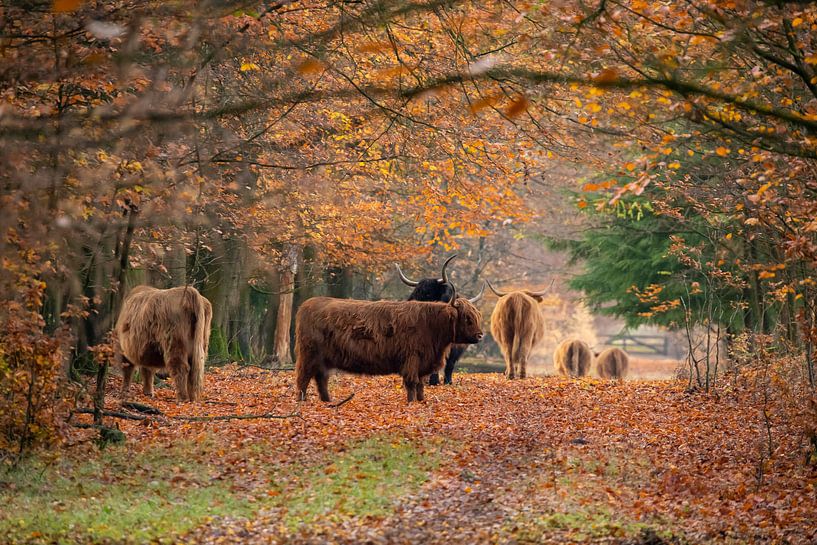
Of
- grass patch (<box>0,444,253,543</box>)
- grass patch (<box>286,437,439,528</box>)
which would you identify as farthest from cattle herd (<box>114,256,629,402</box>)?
grass patch (<box>0,444,253,543</box>)

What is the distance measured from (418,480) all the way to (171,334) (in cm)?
511

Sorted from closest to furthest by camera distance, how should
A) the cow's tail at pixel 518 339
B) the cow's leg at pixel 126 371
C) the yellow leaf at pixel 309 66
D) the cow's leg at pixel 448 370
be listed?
the yellow leaf at pixel 309 66 → the cow's leg at pixel 126 371 → the cow's leg at pixel 448 370 → the cow's tail at pixel 518 339

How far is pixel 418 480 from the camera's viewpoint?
8992mm

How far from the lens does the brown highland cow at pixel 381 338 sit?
13.3 metres

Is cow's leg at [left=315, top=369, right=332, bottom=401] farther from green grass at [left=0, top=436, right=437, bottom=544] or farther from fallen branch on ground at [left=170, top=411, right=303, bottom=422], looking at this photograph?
green grass at [left=0, top=436, right=437, bottom=544]

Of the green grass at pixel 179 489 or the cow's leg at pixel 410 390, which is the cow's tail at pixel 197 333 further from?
the green grass at pixel 179 489

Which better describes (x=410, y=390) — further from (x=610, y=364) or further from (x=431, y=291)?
(x=610, y=364)

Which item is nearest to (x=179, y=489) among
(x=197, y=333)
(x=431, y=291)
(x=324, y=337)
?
(x=197, y=333)

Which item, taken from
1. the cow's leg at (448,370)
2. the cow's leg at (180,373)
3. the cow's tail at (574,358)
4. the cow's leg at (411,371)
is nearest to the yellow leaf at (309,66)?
the cow's leg at (411,371)

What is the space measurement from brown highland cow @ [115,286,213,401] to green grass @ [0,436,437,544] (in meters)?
2.97

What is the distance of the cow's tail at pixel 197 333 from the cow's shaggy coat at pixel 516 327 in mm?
7635

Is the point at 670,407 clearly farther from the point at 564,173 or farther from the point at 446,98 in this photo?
the point at 564,173

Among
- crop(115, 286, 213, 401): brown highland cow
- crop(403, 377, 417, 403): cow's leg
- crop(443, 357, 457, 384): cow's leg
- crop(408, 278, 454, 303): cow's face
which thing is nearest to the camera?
crop(115, 286, 213, 401): brown highland cow

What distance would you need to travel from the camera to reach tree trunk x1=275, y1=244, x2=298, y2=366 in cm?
2155
